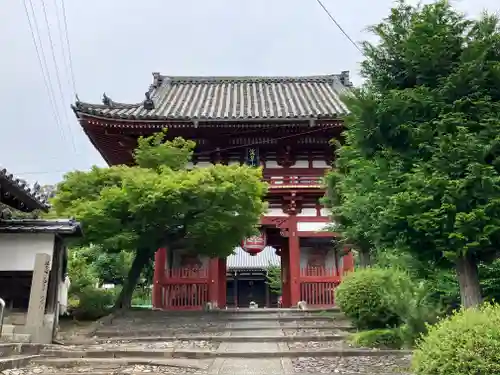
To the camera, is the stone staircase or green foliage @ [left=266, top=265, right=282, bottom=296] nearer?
the stone staircase

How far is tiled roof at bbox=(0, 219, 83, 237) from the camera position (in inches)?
397

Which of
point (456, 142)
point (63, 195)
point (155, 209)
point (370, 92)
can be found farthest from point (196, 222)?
point (456, 142)

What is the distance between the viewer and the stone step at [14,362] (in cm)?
680

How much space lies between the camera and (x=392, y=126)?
6.88 metres

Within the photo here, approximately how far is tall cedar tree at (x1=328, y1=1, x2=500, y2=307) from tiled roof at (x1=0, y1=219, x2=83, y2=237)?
574cm

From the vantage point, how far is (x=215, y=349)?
9039 millimetres

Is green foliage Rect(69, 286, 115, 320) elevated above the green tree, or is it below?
below

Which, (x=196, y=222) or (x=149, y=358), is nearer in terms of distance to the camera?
(x=149, y=358)

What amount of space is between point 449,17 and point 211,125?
9.25m

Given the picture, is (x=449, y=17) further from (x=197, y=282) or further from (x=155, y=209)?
(x=197, y=282)

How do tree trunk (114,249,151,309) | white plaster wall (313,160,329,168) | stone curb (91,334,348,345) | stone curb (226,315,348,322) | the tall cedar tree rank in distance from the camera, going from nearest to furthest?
the tall cedar tree, stone curb (91,334,348,345), stone curb (226,315,348,322), tree trunk (114,249,151,309), white plaster wall (313,160,329,168)

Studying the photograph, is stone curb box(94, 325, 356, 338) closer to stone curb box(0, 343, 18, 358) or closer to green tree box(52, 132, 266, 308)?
green tree box(52, 132, 266, 308)

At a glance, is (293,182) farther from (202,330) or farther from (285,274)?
(202,330)

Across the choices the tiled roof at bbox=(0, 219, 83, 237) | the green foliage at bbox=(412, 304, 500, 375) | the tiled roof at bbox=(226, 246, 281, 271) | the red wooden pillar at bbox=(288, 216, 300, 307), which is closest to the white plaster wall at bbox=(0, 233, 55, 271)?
the tiled roof at bbox=(0, 219, 83, 237)
